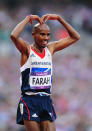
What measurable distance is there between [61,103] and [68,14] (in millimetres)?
3874

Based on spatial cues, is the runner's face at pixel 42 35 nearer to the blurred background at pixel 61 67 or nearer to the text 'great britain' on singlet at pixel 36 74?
the text 'great britain' on singlet at pixel 36 74

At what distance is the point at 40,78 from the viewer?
583 cm

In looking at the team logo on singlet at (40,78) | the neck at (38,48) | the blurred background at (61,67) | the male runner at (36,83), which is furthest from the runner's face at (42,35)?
the blurred background at (61,67)

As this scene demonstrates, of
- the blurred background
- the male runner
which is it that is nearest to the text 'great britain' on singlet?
the male runner

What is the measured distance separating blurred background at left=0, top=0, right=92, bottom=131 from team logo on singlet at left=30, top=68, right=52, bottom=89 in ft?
20.5

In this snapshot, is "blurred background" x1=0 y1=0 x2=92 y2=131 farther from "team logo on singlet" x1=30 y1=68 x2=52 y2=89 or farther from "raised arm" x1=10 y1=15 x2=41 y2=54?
"raised arm" x1=10 y1=15 x2=41 y2=54

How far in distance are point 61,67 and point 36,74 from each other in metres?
7.55

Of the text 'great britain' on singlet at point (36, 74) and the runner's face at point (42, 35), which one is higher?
the runner's face at point (42, 35)

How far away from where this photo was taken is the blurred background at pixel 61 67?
40.2 feet

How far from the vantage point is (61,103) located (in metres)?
12.5

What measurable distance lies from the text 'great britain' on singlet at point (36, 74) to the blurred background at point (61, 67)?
20.4ft

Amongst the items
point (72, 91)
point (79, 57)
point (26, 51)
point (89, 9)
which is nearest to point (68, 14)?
point (89, 9)

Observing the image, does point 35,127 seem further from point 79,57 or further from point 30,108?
point 79,57

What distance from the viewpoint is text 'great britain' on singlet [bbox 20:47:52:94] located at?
583cm
